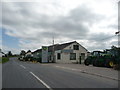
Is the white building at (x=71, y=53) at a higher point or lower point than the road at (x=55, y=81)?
higher

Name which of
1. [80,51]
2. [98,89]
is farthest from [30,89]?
[80,51]

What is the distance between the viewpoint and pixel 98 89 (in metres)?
9.11

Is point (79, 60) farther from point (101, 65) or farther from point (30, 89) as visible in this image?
point (30, 89)

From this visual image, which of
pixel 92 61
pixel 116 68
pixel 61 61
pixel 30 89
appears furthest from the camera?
pixel 61 61

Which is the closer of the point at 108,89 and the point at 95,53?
the point at 108,89

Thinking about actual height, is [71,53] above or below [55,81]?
above

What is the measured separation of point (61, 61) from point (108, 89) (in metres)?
42.8

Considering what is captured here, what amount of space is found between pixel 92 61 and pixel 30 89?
2445 cm

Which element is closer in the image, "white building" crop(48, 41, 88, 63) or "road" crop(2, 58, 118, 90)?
"road" crop(2, 58, 118, 90)

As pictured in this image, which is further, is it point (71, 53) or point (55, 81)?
point (71, 53)

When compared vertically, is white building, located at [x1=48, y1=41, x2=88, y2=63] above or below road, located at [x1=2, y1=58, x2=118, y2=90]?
above

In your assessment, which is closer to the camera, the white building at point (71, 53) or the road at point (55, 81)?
the road at point (55, 81)

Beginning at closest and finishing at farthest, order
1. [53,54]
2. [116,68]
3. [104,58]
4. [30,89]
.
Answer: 1. [30,89]
2. [116,68]
3. [104,58]
4. [53,54]

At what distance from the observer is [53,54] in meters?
56.5
